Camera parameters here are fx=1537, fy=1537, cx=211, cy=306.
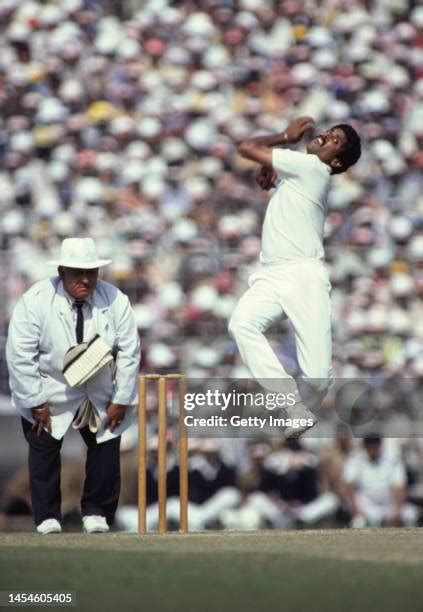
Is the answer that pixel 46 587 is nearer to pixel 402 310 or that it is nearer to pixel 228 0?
pixel 402 310

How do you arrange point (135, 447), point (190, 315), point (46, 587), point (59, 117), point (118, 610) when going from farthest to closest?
1. point (59, 117)
2. point (190, 315)
3. point (135, 447)
4. point (46, 587)
5. point (118, 610)

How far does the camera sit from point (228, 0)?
11.9m

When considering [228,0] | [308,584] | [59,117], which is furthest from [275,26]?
[308,584]

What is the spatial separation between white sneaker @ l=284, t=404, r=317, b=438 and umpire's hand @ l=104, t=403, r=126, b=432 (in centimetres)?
83

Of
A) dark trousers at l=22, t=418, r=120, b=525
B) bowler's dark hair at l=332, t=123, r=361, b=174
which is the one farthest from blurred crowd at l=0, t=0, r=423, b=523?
dark trousers at l=22, t=418, r=120, b=525

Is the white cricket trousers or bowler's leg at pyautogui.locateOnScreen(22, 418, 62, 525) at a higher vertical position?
the white cricket trousers

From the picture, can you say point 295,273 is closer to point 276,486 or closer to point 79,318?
point 79,318

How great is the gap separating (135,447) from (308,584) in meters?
4.15

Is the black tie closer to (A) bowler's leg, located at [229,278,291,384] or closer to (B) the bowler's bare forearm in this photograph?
(A) bowler's leg, located at [229,278,291,384]

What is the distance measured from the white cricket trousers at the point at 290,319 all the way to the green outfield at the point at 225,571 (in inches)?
37.2

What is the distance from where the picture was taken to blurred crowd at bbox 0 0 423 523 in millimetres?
10156

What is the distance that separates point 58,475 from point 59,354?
569 mm

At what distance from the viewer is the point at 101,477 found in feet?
23.7

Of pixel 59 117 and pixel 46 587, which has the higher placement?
pixel 59 117
